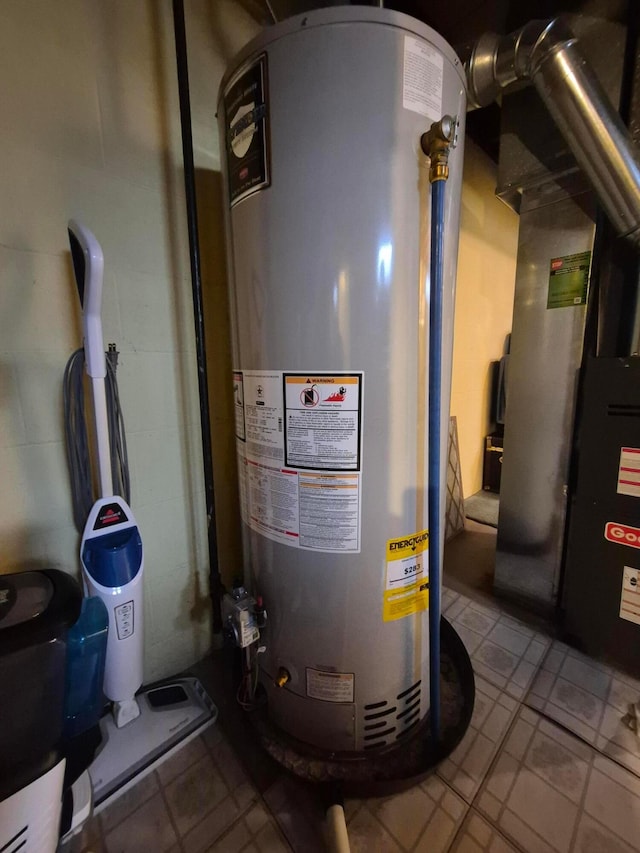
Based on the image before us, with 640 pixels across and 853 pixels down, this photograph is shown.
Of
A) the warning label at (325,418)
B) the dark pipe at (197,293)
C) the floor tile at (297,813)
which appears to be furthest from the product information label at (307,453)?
the floor tile at (297,813)

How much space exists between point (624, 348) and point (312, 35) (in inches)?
58.8

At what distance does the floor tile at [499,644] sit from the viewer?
122cm

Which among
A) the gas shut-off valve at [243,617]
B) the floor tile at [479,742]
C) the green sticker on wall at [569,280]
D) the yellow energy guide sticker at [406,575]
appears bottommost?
the floor tile at [479,742]

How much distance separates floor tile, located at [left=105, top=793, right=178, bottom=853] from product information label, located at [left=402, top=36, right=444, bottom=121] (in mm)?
1661

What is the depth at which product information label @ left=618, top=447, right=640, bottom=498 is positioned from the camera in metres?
1.17

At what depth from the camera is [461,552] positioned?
2084 millimetres

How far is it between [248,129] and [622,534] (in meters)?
1.70

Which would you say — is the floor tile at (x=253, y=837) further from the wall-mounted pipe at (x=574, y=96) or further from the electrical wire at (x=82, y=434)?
the wall-mounted pipe at (x=574, y=96)

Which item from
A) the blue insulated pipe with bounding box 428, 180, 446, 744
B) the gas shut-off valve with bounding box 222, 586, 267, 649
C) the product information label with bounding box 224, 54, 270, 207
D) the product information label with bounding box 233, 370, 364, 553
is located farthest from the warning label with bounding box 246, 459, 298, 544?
the product information label with bounding box 224, 54, 270, 207

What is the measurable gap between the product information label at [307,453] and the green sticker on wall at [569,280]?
4.00 ft

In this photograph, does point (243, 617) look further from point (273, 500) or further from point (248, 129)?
point (248, 129)

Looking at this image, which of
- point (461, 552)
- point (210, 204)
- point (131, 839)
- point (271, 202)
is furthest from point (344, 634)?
point (461, 552)

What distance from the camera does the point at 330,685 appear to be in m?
0.87

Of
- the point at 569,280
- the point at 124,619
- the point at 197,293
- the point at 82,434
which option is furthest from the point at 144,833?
the point at 569,280
